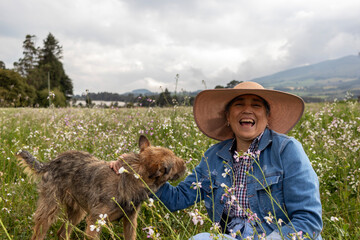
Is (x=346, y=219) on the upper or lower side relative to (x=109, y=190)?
lower

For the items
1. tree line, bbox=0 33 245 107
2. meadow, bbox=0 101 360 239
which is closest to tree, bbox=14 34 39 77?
tree line, bbox=0 33 245 107

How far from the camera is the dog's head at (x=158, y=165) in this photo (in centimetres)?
353

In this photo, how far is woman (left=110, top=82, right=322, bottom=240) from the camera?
2.87 metres

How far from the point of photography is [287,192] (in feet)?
10.0

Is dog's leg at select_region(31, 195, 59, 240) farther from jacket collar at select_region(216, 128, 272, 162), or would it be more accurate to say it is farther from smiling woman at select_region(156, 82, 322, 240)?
jacket collar at select_region(216, 128, 272, 162)

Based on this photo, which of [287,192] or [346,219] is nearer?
[287,192]

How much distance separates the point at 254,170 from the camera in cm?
342

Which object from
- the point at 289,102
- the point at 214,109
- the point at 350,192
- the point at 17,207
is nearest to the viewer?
the point at 289,102

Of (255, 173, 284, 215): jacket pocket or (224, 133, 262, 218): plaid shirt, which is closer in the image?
(255, 173, 284, 215): jacket pocket

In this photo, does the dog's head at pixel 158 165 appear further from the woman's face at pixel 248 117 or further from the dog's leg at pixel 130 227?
the woman's face at pixel 248 117

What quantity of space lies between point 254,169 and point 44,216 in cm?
309

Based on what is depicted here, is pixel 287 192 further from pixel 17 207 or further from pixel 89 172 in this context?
pixel 17 207

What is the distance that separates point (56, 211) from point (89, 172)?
0.81 metres

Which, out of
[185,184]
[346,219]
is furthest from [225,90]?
[346,219]
